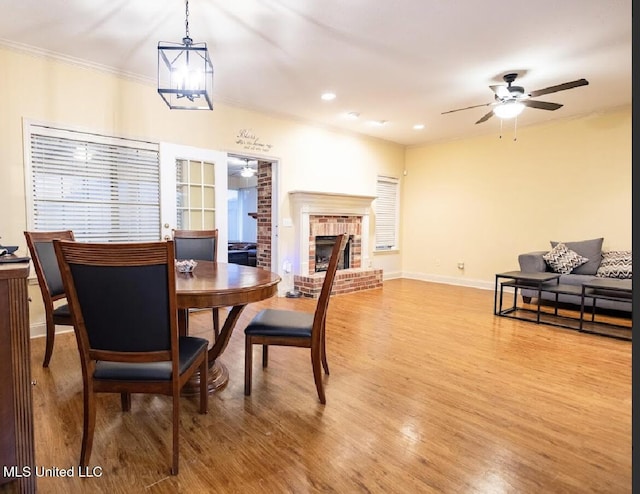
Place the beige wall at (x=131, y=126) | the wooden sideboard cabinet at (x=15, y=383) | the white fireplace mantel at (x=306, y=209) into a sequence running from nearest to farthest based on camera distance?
the wooden sideboard cabinet at (x=15, y=383), the beige wall at (x=131, y=126), the white fireplace mantel at (x=306, y=209)

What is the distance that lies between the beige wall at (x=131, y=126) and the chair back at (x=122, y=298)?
2.46 metres

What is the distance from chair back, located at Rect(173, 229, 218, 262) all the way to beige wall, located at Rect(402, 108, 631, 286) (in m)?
4.61

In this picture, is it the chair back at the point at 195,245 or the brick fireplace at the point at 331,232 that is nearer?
the chair back at the point at 195,245

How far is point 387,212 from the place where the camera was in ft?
23.4

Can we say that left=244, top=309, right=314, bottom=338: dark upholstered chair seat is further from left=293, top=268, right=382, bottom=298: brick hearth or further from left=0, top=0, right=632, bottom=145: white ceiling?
left=293, top=268, right=382, bottom=298: brick hearth

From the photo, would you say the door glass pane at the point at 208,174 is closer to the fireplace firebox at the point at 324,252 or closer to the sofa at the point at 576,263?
the fireplace firebox at the point at 324,252

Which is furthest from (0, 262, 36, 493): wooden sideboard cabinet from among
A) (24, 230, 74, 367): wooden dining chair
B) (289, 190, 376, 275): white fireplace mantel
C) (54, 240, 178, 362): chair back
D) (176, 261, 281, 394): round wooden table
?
(289, 190, 376, 275): white fireplace mantel

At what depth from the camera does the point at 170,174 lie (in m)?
4.14

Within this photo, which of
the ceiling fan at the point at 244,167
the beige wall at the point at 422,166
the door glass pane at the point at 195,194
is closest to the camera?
the beige wall at the point at 422,166

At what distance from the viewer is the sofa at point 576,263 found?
458 cm

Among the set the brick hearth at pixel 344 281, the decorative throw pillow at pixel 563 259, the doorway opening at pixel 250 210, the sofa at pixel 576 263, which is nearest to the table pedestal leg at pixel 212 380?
the brick hearth at pixel 344 281

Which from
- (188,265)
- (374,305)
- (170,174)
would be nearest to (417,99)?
(374,305)

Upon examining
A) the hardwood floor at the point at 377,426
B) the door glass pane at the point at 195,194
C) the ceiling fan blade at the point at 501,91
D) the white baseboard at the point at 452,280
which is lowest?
the hardwood floor at the point at 377,426

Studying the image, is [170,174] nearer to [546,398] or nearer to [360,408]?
[360,408]
